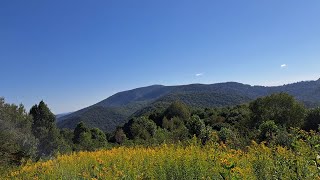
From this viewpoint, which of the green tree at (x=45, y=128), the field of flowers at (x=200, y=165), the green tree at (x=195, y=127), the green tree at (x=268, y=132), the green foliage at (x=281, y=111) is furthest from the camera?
the green foliage at (x=281, y=111)

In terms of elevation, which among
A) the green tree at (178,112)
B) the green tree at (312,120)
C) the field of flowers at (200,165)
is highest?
the green tree at (178,112)

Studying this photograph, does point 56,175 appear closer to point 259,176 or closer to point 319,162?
point 259,176

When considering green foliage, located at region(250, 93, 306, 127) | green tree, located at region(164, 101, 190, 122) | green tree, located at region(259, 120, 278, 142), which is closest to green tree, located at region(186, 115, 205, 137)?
green tree, located at region(259, 120, 278, 142)

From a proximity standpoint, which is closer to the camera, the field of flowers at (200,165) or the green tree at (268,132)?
the field of flowers at (200,165)

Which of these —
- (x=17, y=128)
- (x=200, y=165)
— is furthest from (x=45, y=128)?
(x=200, y=165)

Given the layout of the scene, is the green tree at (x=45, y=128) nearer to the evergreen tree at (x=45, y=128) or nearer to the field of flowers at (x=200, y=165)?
the evergreen tree at (x=45, y=128)

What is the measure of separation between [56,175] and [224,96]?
142 metres

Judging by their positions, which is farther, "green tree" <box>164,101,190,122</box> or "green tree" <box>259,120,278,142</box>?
"green tree" <box>164,101,190,122</box>

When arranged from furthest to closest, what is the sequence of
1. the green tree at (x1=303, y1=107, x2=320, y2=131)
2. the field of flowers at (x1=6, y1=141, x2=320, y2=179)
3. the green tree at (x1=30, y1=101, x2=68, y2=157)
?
the green tree at (x1=303, y1=107, x2=320, y2=131) → the green tree at (x1=30, y1=101, x2=68, y2=157) → the field of flowers at (x1=6, y1=141, x2=320, y2=179)

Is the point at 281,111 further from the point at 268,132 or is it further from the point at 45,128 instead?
the point at 268,132

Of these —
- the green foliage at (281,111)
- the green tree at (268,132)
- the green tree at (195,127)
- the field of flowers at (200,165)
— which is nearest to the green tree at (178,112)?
the green foliage at (281,111)

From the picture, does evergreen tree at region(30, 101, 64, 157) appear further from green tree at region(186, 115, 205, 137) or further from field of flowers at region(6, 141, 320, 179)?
field of flowers at region(6, 141, 320, 179)

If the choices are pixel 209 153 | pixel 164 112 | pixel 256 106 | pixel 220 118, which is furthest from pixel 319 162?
pixel 164 112

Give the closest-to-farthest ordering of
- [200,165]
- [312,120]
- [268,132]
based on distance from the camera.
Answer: [200,165] → [268,132] → [312,120]
